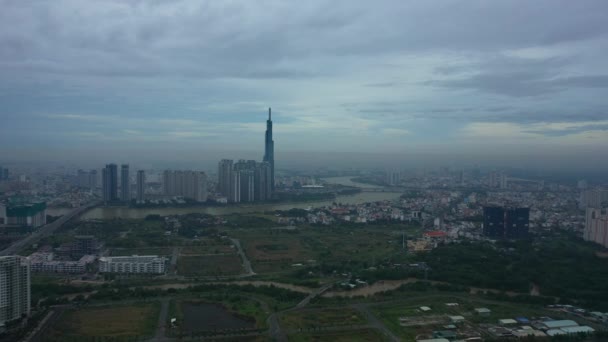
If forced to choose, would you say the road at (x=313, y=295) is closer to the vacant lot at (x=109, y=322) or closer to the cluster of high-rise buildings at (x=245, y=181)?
the vacant lot at (x=109, y=322)

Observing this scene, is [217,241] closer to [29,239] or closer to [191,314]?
[29,239]

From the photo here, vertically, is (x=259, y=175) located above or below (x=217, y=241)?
above

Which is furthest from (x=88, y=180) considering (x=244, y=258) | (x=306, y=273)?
(x=306, y=273)

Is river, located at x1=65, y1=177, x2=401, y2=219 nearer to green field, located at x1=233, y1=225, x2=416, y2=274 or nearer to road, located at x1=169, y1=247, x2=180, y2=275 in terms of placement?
green field, located at x1=233, y1=225, x2=416, y2=274

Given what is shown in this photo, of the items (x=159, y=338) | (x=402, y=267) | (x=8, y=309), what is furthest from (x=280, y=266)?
(x=8, y=309)

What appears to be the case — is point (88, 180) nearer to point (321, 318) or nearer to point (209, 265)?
point (209, 265)

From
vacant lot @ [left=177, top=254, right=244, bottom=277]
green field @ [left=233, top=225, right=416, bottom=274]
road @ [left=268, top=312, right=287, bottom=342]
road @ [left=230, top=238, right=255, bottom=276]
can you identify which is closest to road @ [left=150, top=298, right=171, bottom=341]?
road @ [left=268, top=312, right=287, bottom=342]

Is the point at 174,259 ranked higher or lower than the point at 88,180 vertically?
lower
